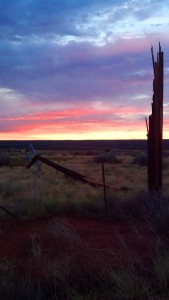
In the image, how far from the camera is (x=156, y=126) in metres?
16.2

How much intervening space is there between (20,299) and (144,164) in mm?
42682

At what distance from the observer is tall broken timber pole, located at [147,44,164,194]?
53.3 ft

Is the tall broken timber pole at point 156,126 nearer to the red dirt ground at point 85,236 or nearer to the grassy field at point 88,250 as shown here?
the grassy field at point 88,250

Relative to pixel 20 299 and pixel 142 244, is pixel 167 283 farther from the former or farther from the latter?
pixel 142 244

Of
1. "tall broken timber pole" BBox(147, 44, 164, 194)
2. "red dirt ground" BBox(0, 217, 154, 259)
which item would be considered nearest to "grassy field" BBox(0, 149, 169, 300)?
"red dirt ground" BBox(0, 217, 154, 259)

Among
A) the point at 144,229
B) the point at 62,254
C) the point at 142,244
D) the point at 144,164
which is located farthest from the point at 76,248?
the point at 144,164

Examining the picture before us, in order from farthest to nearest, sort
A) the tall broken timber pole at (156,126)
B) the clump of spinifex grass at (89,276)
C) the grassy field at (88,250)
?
the tall broken timber pole at (156,126)
the grassy field at (88,250)
the clump of spinifex grass at (89,276)

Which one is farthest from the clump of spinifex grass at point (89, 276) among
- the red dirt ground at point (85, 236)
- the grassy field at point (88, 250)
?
the red dirt ground at point (85, 236)

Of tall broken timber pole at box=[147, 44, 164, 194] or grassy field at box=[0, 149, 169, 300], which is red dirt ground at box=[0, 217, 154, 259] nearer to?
grassy field at box=[0, 149, 169, 300]

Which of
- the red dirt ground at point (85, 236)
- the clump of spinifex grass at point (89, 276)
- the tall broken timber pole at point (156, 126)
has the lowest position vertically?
the red dirt ground at point (85, 236)

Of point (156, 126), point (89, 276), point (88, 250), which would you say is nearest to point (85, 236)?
point (88, 250)

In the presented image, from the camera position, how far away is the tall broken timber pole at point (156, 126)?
53.3ft

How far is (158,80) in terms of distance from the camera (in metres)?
16.3

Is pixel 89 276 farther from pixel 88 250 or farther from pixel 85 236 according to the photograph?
pixel 85 236
